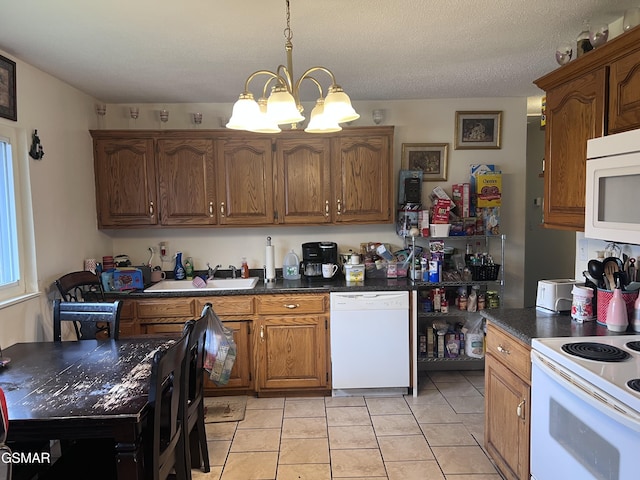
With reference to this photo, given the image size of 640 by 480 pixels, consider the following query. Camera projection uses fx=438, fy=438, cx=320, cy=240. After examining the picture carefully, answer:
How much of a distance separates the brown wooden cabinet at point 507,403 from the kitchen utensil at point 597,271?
547 millimetres

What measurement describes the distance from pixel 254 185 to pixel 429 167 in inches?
59.4

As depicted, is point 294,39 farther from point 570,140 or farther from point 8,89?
point 8,89

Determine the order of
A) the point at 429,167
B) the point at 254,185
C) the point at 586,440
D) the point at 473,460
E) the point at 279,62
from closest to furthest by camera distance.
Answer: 1. the point at 586,440
2. the point at 473,460
3. the point at 279,62
4. the point at 254,185
5. the point at 429,167

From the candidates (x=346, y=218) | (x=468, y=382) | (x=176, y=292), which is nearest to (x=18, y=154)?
(x=176, y=292)

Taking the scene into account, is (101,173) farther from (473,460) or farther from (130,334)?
(473,460)

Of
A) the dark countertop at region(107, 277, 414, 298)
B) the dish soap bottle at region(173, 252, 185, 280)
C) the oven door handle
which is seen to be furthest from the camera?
the dish soap bottle at region(173, 252, 185, 280)

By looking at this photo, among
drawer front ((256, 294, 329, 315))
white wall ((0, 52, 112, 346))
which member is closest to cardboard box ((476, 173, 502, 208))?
drawer front ((256, 294, 329, 315))

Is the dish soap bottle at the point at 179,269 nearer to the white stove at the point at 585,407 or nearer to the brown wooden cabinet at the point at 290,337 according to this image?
the brown wooden cabinet at the point at 290,337

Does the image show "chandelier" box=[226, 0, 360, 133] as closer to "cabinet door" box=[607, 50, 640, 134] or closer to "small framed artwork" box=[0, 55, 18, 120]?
Answer: "cabinet door" box=[607, 50, 640, 134]

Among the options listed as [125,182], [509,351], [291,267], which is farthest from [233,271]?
[509,351]

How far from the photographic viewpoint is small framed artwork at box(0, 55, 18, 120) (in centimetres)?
243

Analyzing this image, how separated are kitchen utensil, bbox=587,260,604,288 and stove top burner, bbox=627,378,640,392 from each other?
0.90 m

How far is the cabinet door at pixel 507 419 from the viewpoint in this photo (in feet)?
6.60

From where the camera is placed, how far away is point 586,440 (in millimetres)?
1571
